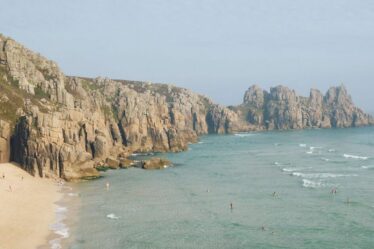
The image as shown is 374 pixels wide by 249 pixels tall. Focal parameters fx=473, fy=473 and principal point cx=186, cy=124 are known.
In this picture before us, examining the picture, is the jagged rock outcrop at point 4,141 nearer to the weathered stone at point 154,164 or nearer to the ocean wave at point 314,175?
the weathered stone at point 154,164

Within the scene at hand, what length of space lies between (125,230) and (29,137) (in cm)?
3881

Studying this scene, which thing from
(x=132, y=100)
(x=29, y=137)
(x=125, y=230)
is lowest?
(x=125, y=230)

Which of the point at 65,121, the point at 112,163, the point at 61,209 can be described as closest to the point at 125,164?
the point at 112,163

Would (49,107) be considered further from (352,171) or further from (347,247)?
(347,247)

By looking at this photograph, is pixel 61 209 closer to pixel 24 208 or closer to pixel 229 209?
pixel 24 208

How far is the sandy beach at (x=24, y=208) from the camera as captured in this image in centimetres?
4916

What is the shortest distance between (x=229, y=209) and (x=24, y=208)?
1054 inches

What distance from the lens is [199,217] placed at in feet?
192

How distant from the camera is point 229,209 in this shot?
6234 centimetres

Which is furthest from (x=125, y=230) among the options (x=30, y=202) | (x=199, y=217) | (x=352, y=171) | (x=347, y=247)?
(x=352, y=171)

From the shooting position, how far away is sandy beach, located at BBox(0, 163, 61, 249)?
161ft

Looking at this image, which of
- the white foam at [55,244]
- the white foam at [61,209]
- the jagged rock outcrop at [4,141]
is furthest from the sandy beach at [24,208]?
the jagged rock outcrop at [4,141]

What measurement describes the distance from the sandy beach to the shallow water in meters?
3.55

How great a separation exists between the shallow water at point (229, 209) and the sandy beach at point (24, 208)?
11.6ft
